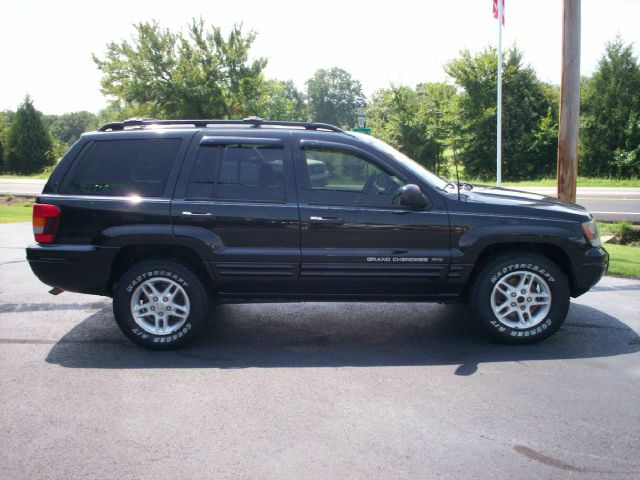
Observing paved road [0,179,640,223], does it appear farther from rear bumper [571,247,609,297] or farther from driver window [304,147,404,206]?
driver window [304,147,404,206]

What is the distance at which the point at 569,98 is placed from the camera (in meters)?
8.80

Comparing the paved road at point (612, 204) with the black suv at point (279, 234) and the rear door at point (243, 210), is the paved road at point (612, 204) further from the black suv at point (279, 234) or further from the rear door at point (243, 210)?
the rear door at point (243, 210)

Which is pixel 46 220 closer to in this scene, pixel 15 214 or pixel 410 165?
pixel 410 165

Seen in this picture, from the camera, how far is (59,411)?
4.05 m

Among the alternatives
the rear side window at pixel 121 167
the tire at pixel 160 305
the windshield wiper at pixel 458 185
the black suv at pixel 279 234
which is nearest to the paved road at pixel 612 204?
the windshield wiper at pixel 458 185

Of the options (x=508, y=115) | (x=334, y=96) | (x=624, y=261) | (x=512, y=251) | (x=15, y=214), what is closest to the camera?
(x=512, y=251)

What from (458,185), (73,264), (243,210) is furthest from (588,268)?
(73,264)

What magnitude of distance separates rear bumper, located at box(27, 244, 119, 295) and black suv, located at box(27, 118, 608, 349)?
0.01 m

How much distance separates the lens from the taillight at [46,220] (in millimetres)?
5371

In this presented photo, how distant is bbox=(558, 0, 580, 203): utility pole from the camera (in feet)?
28.5

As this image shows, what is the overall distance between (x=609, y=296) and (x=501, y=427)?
4.11 meters

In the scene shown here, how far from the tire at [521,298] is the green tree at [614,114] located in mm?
27373

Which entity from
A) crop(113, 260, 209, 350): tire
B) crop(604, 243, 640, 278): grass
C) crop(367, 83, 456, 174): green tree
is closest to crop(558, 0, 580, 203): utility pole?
crop(604, 243, 640, 278): grass

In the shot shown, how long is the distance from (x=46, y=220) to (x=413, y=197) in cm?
318
